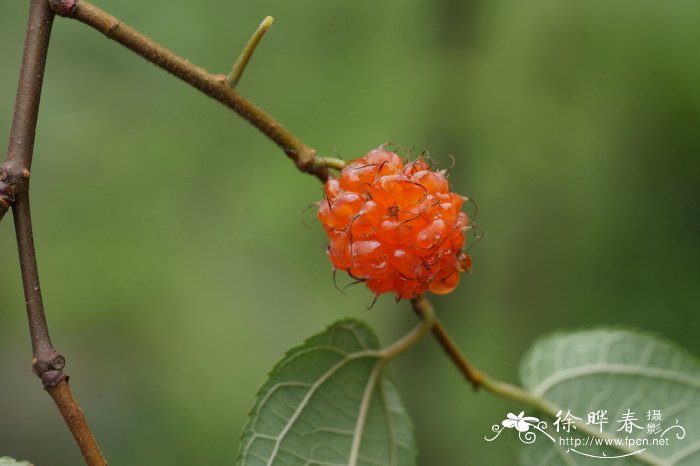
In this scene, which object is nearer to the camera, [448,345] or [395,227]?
[395,227]

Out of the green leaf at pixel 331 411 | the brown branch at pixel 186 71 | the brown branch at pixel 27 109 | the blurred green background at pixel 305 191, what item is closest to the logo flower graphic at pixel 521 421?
the green leaf at pixel 331 411

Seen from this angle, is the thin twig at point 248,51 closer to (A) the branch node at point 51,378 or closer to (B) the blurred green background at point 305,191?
(A) the branch node at point 51,378

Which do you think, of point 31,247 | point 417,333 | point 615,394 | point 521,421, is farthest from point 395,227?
point 615,394

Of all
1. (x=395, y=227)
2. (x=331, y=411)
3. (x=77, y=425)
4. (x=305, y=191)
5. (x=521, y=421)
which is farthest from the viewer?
(x=305, y=191)

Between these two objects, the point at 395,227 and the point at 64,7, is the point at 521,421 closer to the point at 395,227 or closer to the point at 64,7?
the point at 395,227

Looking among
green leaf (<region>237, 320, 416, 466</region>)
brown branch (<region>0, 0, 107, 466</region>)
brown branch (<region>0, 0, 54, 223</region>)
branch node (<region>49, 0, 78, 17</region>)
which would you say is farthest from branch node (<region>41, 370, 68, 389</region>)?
branch node (<region>49, 0, 78, 17</region>)

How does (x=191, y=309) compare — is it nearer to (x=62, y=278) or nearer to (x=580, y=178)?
(x=62, y=278)

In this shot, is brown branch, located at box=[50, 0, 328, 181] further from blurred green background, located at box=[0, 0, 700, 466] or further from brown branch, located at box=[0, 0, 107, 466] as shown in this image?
blurred green background, located at box=[0, 0, 700, 466]

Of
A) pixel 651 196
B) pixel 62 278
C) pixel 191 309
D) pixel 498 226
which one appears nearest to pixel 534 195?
pixel 498 226
